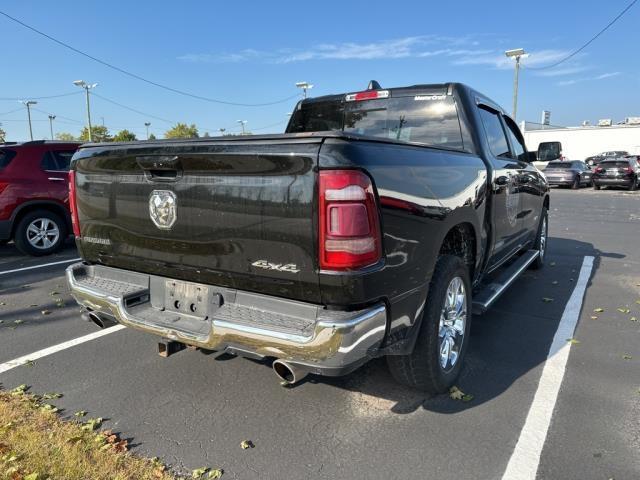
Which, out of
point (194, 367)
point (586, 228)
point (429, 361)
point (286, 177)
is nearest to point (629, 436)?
point (429, 361)

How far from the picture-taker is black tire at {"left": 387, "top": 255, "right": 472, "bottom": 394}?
9.46 feet

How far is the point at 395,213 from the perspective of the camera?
244 cm

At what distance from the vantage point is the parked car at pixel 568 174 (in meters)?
24.8

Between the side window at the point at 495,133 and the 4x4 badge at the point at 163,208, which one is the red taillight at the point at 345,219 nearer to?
the 4x4 badge at the point at 163,208

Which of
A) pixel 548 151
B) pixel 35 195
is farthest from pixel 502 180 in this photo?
pixel 35 195

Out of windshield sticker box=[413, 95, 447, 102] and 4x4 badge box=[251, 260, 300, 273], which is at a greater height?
windshield sticker box=[413, 95, 447, 102]

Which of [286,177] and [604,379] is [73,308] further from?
[604,379]

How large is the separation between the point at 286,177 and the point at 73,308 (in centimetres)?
383

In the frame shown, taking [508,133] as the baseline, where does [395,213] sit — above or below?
below

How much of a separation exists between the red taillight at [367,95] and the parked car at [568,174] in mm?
23662

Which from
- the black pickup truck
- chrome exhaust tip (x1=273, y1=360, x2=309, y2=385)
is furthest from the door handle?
chrome exhaust tip (x1=273, y1=360, x2=309, y2=385)

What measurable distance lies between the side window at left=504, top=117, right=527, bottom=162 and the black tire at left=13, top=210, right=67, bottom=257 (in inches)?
270

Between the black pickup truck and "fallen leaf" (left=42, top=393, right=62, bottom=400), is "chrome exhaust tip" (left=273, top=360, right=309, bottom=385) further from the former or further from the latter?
"fallen leaf" (left=42, top=393, right=62, bottom=400)

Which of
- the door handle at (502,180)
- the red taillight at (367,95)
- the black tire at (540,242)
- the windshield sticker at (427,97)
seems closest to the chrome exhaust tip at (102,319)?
the red taillight at (367,95)
